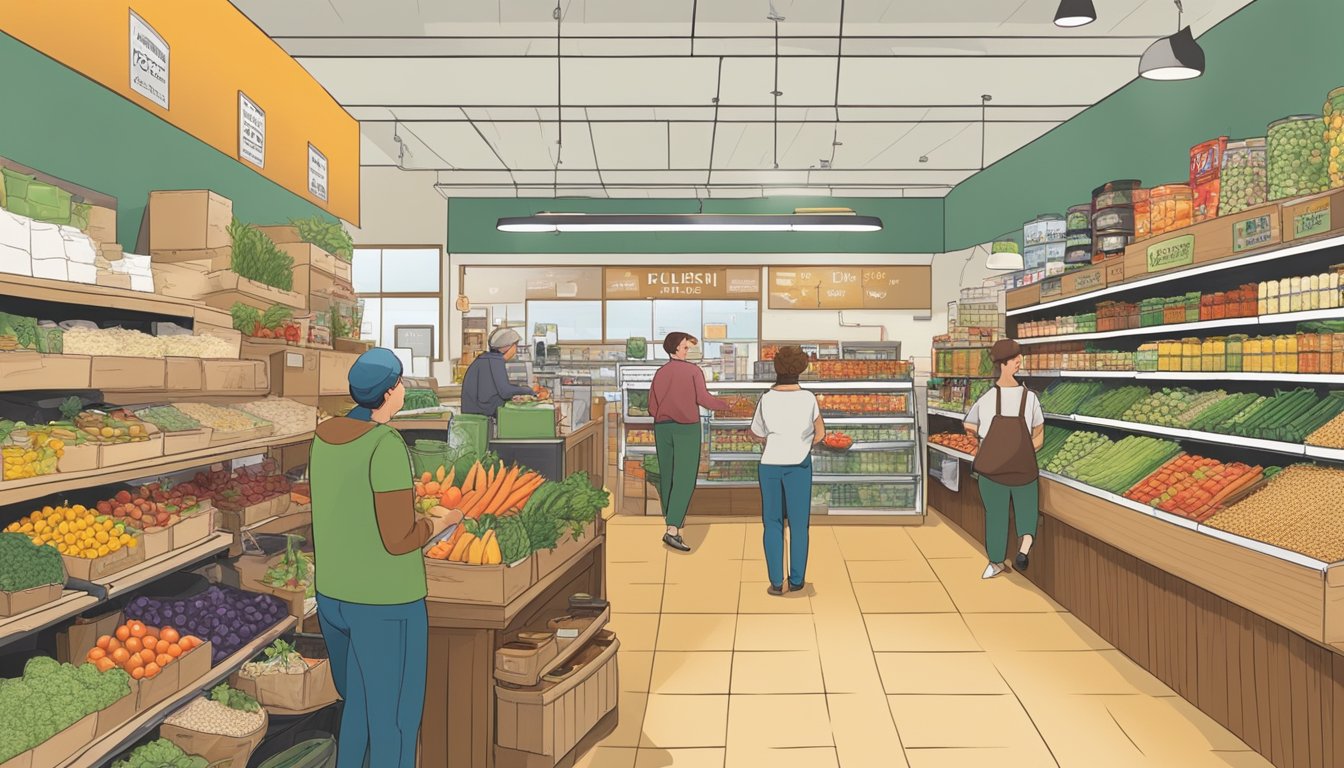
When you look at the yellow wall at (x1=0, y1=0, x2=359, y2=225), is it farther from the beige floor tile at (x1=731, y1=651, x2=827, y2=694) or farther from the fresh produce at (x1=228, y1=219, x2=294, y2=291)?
the beige floor tile at (x1=731, y1=651, x2=827, y2=694)

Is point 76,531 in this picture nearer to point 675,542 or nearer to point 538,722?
point 538,722

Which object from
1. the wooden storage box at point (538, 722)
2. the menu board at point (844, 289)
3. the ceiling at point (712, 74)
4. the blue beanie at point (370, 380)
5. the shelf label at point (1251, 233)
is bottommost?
the wooden storage box at point (538, 722)

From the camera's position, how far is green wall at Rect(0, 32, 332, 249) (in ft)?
10.3

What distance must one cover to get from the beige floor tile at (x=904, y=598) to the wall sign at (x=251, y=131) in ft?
16.0

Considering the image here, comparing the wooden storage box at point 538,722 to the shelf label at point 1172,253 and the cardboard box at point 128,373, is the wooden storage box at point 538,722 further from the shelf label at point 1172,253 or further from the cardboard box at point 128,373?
the shelf label at point 1172,253

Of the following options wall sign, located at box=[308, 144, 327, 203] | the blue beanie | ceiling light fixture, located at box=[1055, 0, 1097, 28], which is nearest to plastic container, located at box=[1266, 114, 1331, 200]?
ceiling light fixture, located at box=[1055, 0, 1097, 28]

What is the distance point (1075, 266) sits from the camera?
5.80m

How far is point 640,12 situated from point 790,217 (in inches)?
108

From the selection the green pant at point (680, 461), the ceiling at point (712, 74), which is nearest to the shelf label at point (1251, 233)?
the ceiling at point (712, 74)

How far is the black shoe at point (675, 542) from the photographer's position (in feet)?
22.4

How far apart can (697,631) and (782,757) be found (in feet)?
5.18

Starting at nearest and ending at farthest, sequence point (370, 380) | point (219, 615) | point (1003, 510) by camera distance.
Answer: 1. point (370, 380)
2. point (219, 615)
3. point (1003, 510)

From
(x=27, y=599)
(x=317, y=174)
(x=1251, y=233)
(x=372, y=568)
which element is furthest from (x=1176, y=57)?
(x=27, y=599)

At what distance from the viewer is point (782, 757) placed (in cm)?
335
